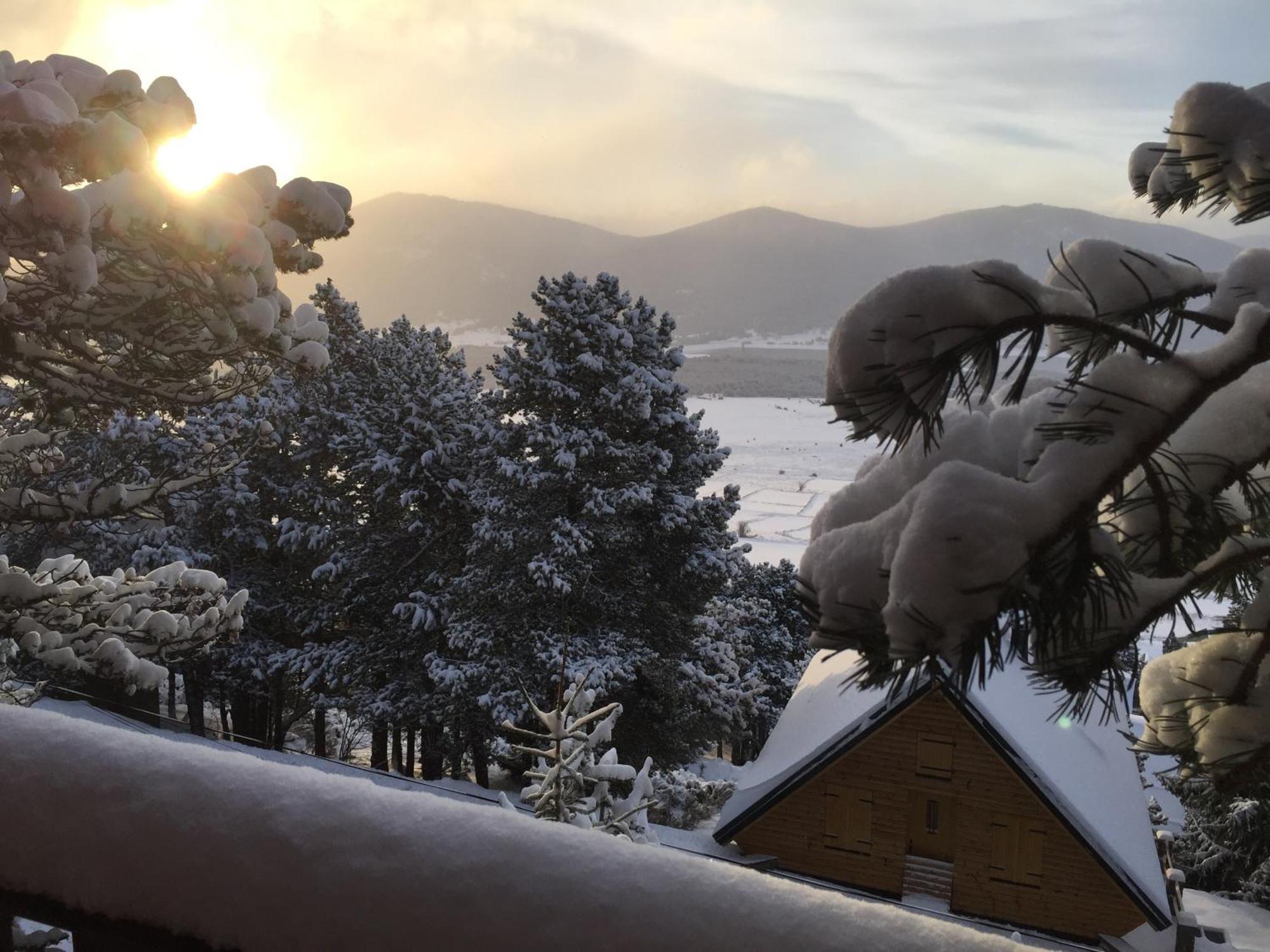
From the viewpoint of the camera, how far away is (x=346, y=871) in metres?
0.78

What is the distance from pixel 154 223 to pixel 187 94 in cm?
96

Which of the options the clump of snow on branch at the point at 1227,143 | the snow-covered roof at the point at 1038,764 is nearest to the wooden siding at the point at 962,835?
the snow-covered roof at the point at 1038,764

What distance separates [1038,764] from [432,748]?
10238 millimetres

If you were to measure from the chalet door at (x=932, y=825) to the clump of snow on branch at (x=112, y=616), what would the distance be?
7.12m

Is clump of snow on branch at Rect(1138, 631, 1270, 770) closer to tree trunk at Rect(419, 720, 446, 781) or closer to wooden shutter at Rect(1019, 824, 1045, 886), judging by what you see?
wooden shutter at Rect(1019, 824, 1045, 886)

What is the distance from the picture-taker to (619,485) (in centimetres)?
1223

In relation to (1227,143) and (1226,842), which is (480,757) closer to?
(1226,842)

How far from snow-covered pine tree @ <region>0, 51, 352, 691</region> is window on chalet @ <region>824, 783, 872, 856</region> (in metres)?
6.57

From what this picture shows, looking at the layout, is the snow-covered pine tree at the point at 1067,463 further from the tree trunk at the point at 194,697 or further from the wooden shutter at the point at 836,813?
the tree trunk at the point at 194,697

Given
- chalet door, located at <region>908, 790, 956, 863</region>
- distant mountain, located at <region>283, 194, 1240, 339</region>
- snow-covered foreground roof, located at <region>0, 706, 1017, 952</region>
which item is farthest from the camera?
distant mountain, located at <region>283, 194, 1240, 339</region>

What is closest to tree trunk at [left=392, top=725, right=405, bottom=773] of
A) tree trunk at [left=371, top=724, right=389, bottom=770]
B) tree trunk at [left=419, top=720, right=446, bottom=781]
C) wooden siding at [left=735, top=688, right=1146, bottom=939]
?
tree trunk at [left=371, top=724, right=389, bottom=770]

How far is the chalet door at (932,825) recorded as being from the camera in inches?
350

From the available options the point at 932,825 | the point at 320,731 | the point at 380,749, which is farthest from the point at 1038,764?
the point at 320,731

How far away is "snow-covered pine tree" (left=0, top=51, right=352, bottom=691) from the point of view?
3.18 meters
